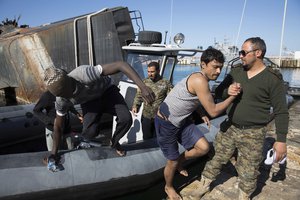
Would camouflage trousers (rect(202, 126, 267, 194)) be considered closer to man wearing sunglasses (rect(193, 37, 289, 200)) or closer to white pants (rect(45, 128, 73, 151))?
man wearing sunglasses (rect(193, 37, 289, 200))

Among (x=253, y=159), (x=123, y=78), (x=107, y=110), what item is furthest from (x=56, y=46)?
(x=253, y=159)

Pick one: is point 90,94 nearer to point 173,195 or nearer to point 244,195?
point 173,195

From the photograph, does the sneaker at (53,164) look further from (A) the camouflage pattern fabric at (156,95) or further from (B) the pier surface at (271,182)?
(A) the camouflage pattern fabric at (156,95)

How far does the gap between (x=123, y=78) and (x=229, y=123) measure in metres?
2.81

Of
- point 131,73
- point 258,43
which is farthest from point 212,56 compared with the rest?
point 131,73

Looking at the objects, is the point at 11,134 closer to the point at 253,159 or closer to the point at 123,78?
the point at 123,78

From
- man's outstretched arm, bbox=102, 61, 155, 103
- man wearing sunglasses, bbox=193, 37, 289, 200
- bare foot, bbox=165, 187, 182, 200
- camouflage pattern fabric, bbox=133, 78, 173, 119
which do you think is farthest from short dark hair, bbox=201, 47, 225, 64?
camouflage pattern fabric, bbox=133, 78, 173, 119

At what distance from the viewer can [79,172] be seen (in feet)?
11.2

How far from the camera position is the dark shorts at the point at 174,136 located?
307 centimetres

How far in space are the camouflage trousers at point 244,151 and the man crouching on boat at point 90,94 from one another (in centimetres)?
99

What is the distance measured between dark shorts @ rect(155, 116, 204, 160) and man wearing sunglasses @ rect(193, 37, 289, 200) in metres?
0.32

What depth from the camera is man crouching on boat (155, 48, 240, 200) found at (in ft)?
8.87

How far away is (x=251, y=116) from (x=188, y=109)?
639 mm

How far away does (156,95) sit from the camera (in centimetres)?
464
